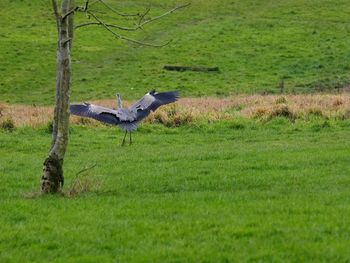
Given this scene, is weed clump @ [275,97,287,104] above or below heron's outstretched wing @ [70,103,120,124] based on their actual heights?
below

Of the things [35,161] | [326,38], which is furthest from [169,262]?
[326,38]

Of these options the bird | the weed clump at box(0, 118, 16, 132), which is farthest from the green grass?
the weed clump at box(0, 118, 16, 132)

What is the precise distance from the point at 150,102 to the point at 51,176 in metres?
6.68

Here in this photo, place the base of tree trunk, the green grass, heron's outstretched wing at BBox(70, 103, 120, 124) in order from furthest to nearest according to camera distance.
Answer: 1. heron's outstretched wing at BBox(70, 103, 120, 124)
2. the base of tree trunk
3. the green grass

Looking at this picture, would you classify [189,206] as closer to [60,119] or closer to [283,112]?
[60,119]

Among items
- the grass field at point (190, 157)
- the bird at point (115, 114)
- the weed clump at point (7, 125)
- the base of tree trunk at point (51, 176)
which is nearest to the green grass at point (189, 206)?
the grass field at point (190, 157)

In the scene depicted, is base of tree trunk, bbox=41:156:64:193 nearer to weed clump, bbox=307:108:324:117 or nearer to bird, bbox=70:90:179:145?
bird, bbox=70:90:179:145

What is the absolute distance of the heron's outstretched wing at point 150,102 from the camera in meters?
18.9

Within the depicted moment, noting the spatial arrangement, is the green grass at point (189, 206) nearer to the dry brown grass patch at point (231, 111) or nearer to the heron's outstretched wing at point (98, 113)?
the heron's outstretched wing at point (98, 113)

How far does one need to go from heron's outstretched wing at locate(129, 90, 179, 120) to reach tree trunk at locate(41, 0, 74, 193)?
17.9ft

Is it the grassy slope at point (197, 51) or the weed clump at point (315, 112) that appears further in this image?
the grassy slope at point (197, 51)

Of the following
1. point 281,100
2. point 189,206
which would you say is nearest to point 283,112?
point 281,100

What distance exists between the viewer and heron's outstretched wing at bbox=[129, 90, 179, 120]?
744 inches

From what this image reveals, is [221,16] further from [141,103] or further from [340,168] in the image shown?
[340,168]
